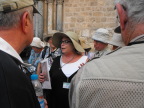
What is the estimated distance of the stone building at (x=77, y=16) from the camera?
6973mm

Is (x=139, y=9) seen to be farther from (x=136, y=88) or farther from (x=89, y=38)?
(x=89, y=38)

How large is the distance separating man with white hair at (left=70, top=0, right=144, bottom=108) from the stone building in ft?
19.6

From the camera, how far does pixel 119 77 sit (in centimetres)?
74

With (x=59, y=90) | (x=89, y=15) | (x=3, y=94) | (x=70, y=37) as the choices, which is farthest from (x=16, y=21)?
(x=89, y=15)

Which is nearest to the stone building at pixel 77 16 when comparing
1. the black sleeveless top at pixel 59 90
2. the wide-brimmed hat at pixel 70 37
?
the wide-brimmed hat at pixel 70 37

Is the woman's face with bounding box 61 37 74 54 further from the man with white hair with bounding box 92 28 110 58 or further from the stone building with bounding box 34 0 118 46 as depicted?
the stone building with bounding box 34 0 118 46

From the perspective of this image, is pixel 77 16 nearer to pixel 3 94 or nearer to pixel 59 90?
pixel 59 90

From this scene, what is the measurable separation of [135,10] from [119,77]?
1.07 feet

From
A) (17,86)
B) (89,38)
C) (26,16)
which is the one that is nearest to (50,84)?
(26,16)

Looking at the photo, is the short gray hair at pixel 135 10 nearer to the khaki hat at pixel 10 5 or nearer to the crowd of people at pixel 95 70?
the crowd of people at pixel 95 70

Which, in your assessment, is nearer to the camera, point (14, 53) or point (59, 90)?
point (14, 53)

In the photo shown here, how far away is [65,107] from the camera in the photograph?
225cm

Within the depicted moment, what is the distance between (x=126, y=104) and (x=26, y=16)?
2.55 ft

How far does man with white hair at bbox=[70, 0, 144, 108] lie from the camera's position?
2.39ft
